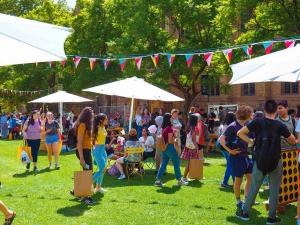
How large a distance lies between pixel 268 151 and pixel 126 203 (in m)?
3.24

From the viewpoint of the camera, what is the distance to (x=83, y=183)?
8.45 meters

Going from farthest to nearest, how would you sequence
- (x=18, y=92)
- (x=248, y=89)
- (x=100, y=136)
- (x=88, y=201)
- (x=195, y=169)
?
1. (x=18, y=92)
2. (x=248, y=89)
3. (x=195, y=169)
4. (x=100, y=136)
5. (x=88, y=201)

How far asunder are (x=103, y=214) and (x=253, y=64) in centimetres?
365

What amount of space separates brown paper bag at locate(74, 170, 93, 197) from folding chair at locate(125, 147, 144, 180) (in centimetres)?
304

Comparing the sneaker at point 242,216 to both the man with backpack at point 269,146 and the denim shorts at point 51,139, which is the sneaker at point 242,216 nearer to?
the man with backpack at point 269,146

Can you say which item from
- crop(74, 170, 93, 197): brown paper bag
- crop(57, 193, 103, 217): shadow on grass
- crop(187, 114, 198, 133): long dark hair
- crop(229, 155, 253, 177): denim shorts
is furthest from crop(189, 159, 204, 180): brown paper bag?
crop(74, 170, 93, 197): brown paper bag

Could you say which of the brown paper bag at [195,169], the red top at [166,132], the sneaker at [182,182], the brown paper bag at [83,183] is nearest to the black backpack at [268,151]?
the brown paper bag at [83,183]

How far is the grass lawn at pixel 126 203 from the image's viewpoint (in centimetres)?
Result: 739

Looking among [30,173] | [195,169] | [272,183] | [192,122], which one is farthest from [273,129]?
[30,173]

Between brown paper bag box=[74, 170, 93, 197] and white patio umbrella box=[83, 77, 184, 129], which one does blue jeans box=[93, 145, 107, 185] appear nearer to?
brown paper bag box=[74, 170, 93, 197]

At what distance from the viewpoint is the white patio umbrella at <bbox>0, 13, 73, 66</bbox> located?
4.50 meters

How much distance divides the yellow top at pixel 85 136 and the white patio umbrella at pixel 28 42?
3063 millimetres

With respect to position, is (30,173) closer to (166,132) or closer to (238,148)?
(166,132)

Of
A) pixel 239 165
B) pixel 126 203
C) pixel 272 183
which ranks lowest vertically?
pixel 126 203
